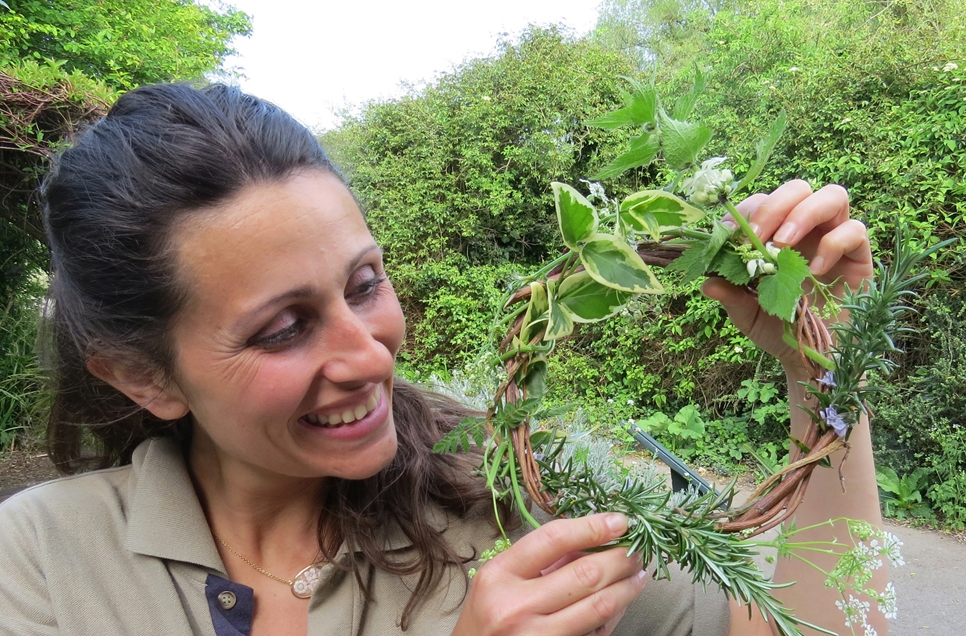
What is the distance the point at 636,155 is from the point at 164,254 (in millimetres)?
842

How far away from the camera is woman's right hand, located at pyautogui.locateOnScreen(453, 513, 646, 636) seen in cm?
70

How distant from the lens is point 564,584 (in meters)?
0.72

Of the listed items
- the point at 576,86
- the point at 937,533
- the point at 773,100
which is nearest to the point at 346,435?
the point at 937,533

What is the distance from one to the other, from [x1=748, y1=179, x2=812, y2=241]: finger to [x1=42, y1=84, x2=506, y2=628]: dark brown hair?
0.78 metres

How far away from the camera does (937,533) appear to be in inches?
121

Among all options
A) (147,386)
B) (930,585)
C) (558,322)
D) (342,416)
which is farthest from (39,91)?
(930,585)

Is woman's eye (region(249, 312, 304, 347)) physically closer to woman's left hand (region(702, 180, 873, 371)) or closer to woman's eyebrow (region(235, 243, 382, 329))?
woman's eyebrow (region(235, 243, 382, 329))

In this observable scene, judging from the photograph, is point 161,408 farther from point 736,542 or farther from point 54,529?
point 736,542

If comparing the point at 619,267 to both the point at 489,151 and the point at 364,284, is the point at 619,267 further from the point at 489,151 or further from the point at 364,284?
the point at 489,151

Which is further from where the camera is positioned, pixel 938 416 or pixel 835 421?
pixel 938 416

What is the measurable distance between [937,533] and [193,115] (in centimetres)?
396

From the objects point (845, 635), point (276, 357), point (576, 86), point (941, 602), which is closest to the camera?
point (845, 635)

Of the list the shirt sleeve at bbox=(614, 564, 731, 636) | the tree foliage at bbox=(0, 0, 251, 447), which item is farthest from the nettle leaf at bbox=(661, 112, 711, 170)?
the tree foliage at bbox=(0, 0, 251, 447)

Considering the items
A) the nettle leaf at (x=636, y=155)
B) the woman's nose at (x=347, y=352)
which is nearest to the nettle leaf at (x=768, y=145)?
the nettle leaf at (x=636, y=155)
